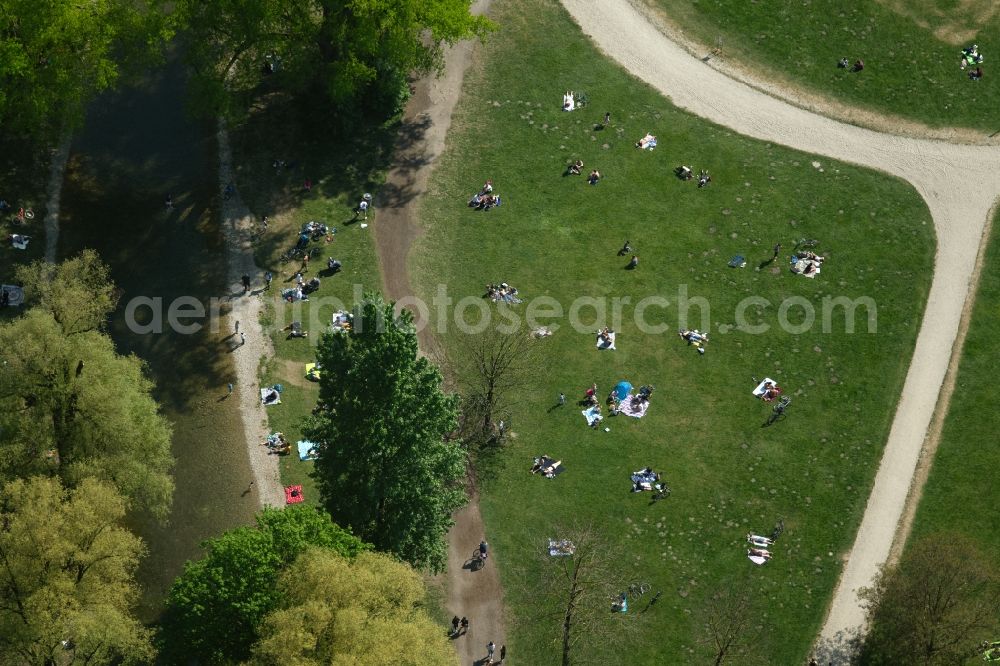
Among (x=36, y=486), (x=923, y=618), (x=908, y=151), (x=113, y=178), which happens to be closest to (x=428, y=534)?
(x=36, y=486)

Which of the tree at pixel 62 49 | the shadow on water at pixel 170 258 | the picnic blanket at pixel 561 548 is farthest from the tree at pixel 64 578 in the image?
the tree at pixel 62 49

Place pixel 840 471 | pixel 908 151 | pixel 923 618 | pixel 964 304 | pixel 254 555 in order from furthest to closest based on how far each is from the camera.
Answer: pixel 908 151 → pixel 964 304 → pixel 840 471 → pixel 923 618 → pixel 254 555

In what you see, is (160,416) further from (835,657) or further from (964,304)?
(964,304)

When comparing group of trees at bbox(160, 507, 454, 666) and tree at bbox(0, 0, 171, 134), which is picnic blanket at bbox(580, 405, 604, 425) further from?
tree at bbox(0, 0, 171, 134)

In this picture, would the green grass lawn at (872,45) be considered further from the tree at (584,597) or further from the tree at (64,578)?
the tree at (64,578)

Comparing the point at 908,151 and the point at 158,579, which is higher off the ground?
the point at 908,151

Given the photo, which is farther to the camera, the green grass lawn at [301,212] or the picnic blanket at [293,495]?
the green grass lawn at [301,212]
